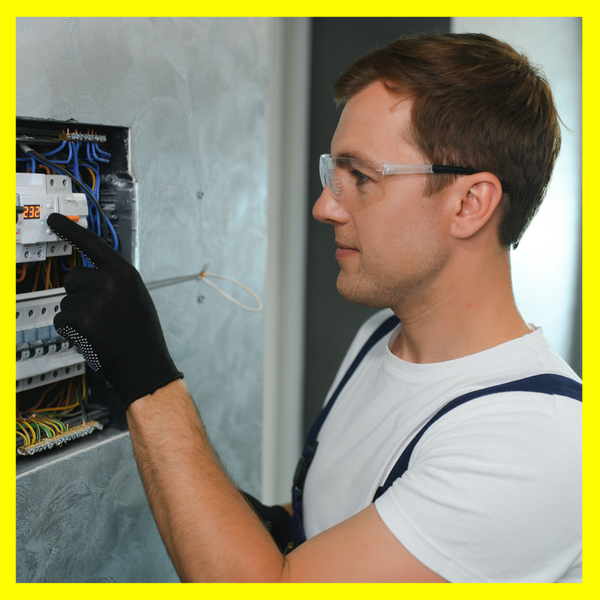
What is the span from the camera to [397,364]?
1063 millimetres

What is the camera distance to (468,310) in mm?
987

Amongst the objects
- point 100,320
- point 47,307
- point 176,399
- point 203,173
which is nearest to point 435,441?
point 176,399

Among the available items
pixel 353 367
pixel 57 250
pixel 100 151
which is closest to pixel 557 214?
pixel 353 367

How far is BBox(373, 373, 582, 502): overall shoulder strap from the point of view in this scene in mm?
821

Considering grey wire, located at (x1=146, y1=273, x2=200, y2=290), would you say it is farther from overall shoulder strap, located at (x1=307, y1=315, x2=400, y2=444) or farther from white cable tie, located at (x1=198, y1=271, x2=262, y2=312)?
overall shoulder strap, located at (x1=307, y1=315, x2=400, y2=444)

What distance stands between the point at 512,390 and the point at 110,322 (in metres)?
0.63

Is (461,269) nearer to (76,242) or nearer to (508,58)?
(508,58)

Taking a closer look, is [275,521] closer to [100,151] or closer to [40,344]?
[40,344]

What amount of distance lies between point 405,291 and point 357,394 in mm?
268

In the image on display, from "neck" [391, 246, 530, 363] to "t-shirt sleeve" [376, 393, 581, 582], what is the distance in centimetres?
21

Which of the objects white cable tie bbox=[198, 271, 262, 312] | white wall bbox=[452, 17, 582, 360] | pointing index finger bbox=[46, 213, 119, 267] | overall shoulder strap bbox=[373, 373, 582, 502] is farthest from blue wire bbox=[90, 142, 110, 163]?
white wall bbox=[452, 17, 582, 360]

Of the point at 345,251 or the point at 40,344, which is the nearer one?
the point at 40,344

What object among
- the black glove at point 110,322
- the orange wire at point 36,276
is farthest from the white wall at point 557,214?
the orange wire at point 36,276

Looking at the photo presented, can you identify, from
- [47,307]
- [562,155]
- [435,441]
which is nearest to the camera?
[435,441]
